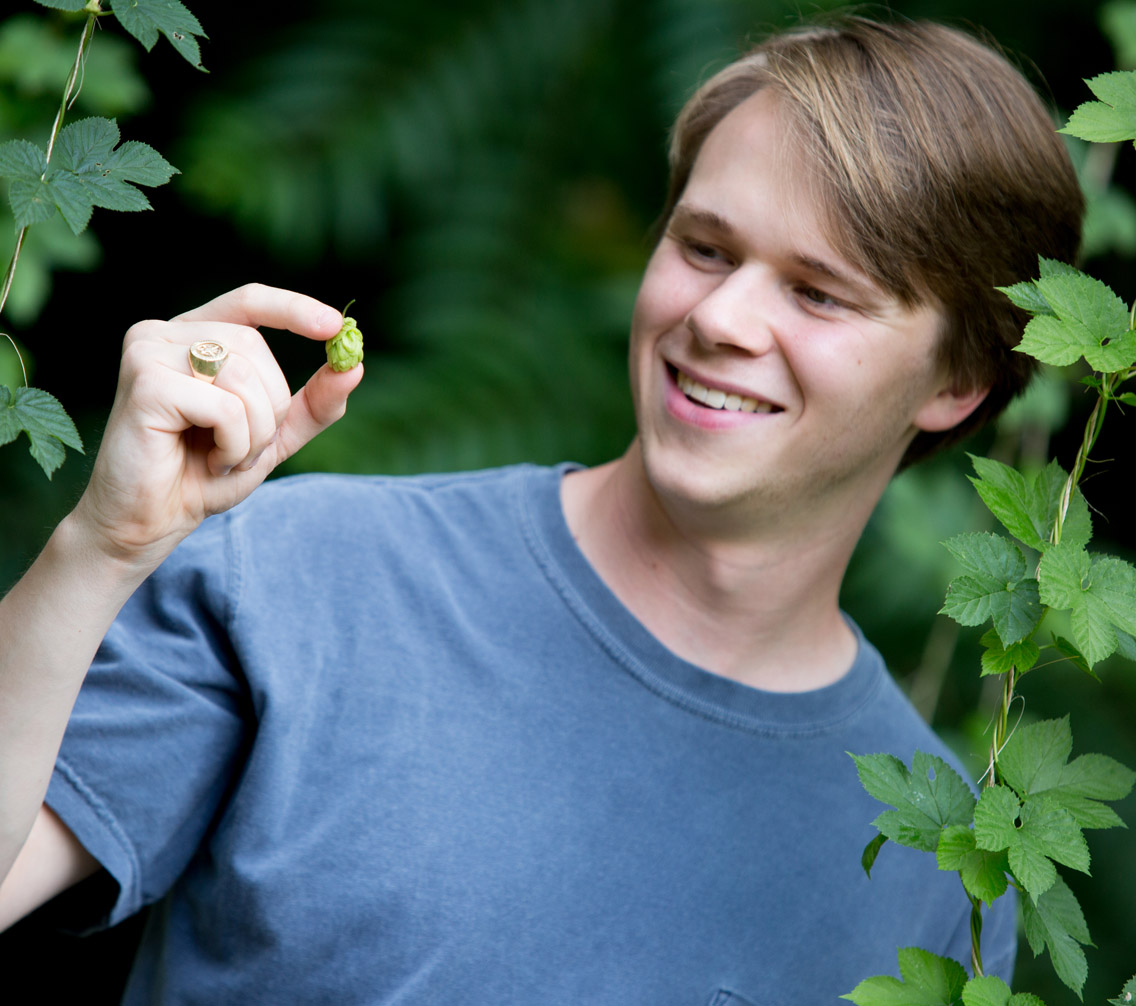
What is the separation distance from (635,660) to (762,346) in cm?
40

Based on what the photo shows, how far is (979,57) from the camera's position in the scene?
143 centimetres

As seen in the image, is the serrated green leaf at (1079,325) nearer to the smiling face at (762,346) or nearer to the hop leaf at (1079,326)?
the hop leaf at (1079,326)

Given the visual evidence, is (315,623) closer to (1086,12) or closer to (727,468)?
(727,468)

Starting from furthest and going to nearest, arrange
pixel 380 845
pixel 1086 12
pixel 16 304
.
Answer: pixel 1086 12, pixel 16 304, pixel 380 845

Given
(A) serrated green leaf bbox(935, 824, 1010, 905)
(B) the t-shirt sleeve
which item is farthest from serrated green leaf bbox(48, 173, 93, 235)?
(A) serrated green leaf bbox(935, 824, 1010, 905)

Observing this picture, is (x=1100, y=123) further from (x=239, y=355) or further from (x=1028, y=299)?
(x=239, y=355)

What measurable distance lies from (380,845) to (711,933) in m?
0.38

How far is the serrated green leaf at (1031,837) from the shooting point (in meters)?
0.81

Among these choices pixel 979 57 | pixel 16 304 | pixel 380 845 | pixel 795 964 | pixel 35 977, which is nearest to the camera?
pixel 380 845

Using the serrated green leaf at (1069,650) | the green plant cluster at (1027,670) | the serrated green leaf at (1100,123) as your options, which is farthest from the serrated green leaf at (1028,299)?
the serrated green leaf at (1069,650)

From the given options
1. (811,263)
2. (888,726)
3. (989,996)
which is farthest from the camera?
(888,726)

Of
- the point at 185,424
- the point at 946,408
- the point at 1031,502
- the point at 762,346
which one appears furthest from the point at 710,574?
the point at 185,424

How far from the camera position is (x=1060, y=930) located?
34.4 inches


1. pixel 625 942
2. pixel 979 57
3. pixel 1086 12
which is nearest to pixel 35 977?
pixel 625 942
